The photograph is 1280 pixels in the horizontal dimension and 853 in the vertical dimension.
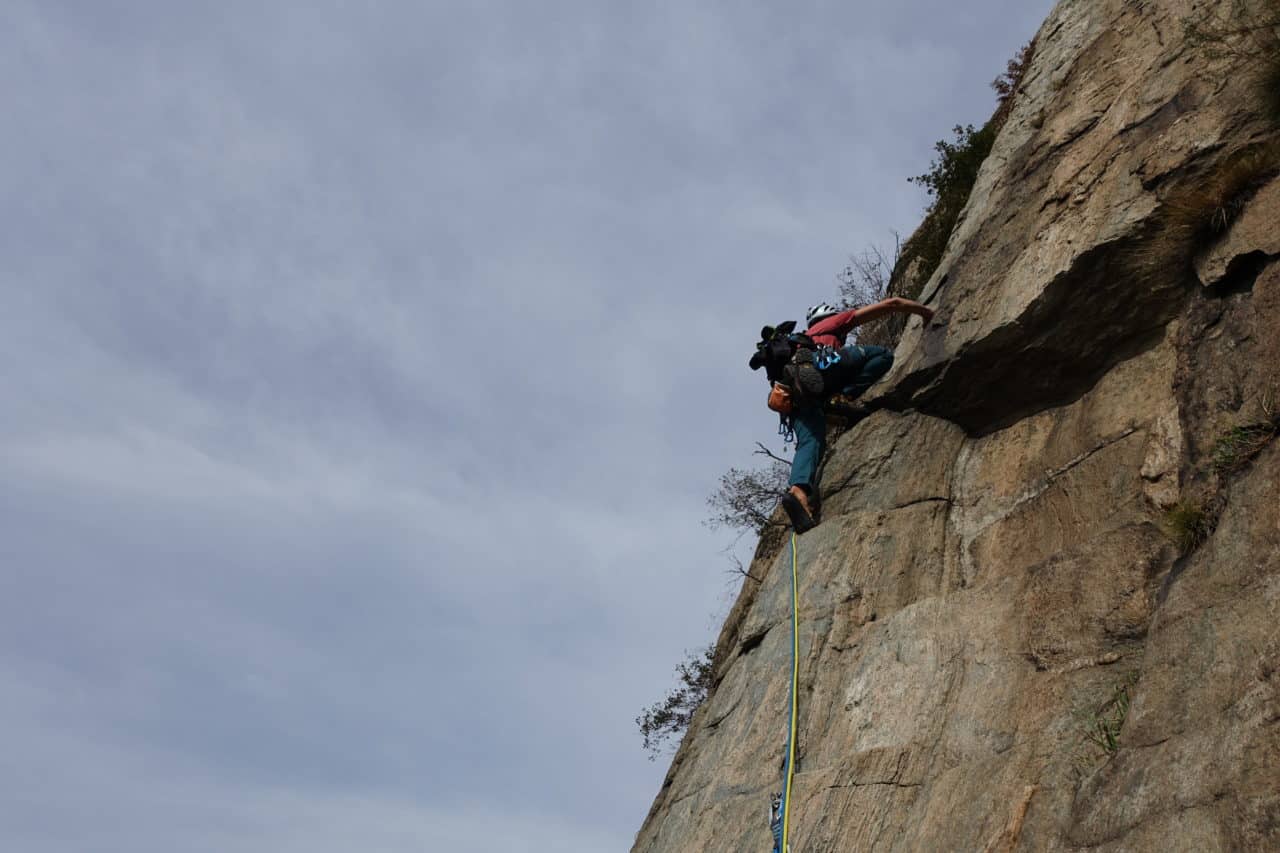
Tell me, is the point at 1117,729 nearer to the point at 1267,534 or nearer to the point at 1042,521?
the point at 1267,534

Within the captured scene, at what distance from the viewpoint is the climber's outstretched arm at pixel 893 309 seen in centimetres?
988

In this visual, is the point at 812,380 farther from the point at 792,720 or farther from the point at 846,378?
the point at 792,720

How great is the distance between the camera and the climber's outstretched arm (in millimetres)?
9875

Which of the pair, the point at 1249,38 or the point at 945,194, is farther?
the point at 945,194

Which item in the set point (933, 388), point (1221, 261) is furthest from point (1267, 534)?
point (933, 388)

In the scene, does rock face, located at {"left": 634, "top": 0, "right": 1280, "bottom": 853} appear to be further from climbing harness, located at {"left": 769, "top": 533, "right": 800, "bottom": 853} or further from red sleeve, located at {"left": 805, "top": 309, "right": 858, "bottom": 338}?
red sleeve, located at {"left": 805, "top": 309, "right": 858, "bottom": 338}

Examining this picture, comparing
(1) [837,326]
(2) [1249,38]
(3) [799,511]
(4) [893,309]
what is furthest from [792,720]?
(2) [1249,38]

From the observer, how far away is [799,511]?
9961 millimetres

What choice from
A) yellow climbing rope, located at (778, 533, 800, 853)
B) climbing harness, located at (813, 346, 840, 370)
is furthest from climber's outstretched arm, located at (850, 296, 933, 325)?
yellow climbing rope, located at (778, 533, 800, 853)

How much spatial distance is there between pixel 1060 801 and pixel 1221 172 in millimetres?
3844

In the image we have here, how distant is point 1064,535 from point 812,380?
3.50 m

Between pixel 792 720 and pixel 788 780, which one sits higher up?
pixel 792 720

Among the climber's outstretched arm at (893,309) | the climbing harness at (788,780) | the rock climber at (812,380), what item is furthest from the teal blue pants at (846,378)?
the climbing harness at (788,780)

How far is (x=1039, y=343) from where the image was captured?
8.23 meters
